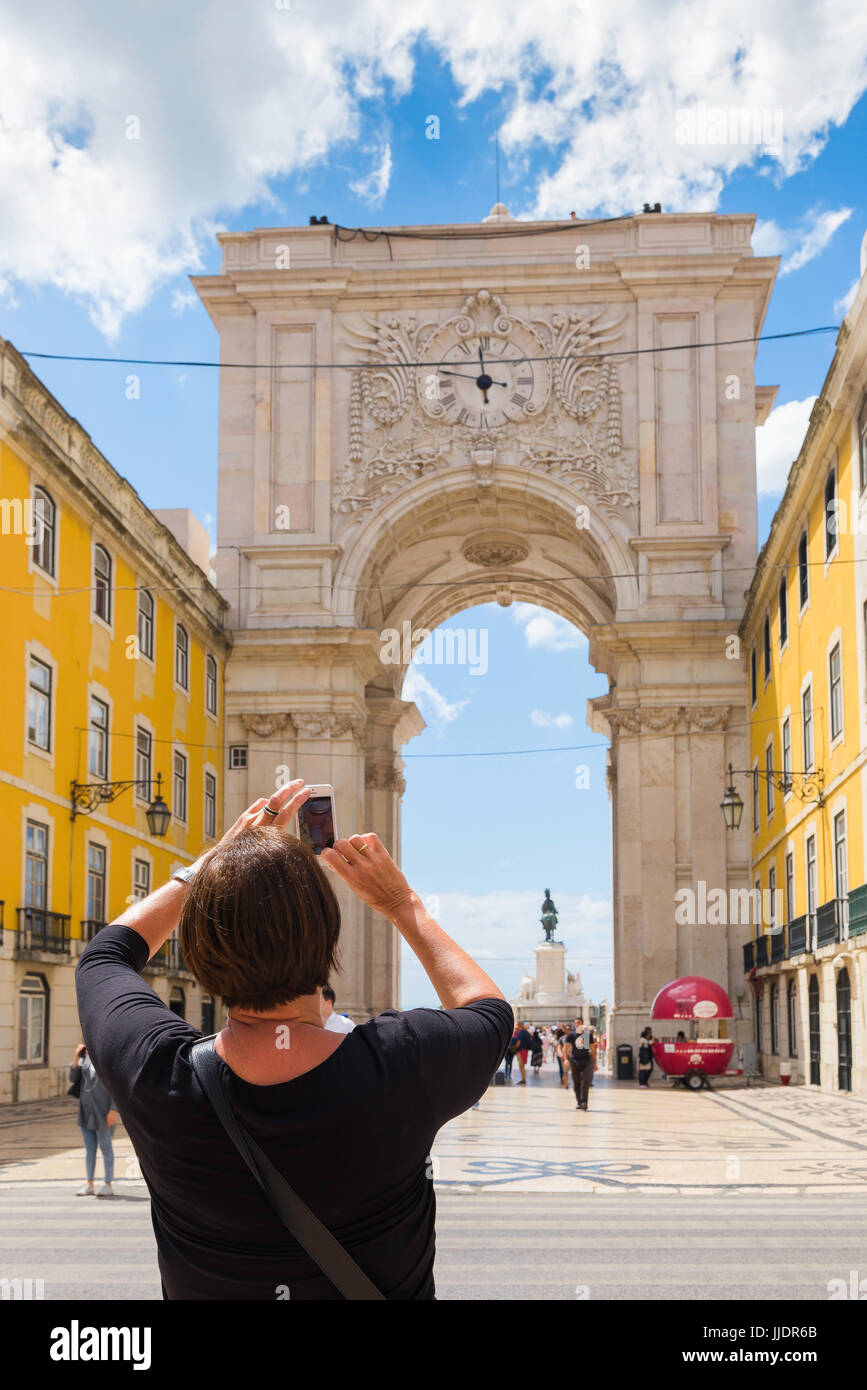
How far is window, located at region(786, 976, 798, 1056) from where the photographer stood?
3116 cm

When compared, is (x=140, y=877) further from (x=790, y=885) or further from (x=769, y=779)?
(x=769, y=779)

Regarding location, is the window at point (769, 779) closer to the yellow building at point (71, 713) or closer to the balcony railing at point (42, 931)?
the yellow building at point (71, 713)

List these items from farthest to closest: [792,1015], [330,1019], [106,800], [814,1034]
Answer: [792,1015] → [814,1034] → [106,800] → [330,1019]

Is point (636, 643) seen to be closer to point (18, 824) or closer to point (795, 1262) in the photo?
point (18, 824)

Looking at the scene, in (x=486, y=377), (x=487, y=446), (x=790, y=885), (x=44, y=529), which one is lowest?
(x=790, y=885)

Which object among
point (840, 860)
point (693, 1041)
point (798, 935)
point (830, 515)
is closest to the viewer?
point (840, 860)

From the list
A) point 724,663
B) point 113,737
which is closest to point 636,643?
point 724,663

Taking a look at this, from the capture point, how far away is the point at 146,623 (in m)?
33.5

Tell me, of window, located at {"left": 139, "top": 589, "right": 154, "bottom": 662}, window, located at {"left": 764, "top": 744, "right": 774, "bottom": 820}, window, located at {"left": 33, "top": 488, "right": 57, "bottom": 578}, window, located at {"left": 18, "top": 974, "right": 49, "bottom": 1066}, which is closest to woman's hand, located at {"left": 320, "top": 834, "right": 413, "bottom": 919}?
window, located at {"left": 18, "top": 974, "right": 49, "bottom": 1066}

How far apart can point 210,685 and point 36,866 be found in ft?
46.4

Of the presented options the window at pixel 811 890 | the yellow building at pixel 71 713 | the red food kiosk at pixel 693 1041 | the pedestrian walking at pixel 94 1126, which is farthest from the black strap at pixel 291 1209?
the red food kiosk at pixel 693 1041

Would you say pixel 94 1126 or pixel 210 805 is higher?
pixel 210 805

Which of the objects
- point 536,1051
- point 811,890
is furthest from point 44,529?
point 536,1051

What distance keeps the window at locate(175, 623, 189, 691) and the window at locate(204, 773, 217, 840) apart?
3518 mm
